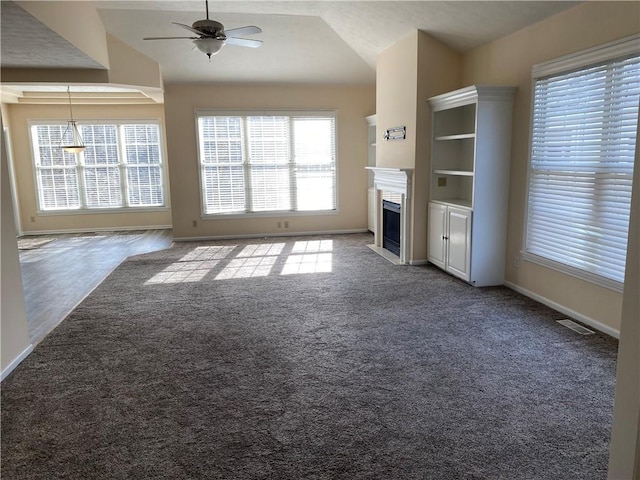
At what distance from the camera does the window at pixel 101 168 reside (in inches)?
373

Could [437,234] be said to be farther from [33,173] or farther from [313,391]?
[33,173]

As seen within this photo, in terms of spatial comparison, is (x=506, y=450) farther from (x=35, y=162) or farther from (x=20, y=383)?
(x=35, y=162)

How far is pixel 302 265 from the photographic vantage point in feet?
20.9

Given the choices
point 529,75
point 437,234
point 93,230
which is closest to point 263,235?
point 437,234

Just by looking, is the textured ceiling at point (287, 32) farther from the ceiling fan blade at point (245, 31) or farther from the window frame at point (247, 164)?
the ceiling fan blade at point (245, 31)

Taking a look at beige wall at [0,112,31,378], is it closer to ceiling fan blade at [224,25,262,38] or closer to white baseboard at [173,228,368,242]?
ceiling fan blade at [224,25,262,38]

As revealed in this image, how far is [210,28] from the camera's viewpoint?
414cm

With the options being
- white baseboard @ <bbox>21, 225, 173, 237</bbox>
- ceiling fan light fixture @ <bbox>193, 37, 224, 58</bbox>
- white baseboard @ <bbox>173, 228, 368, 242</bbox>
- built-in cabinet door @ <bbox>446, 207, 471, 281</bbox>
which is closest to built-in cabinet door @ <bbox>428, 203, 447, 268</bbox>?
built-in cabinet door @ <bbox>446, 207, 471, 281</bbox>

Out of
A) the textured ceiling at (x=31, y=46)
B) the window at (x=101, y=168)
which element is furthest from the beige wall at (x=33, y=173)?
the textured ceiling at (x=31, y=46)

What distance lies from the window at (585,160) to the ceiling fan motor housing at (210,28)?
3063 millimetres

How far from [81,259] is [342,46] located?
17.3ft

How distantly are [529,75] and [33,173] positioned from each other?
9.40 metres

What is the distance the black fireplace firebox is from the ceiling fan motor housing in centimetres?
345

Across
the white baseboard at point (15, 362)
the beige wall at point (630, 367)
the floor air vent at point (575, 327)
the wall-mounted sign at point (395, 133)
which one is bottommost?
the floor air vent at point (575, 327)
